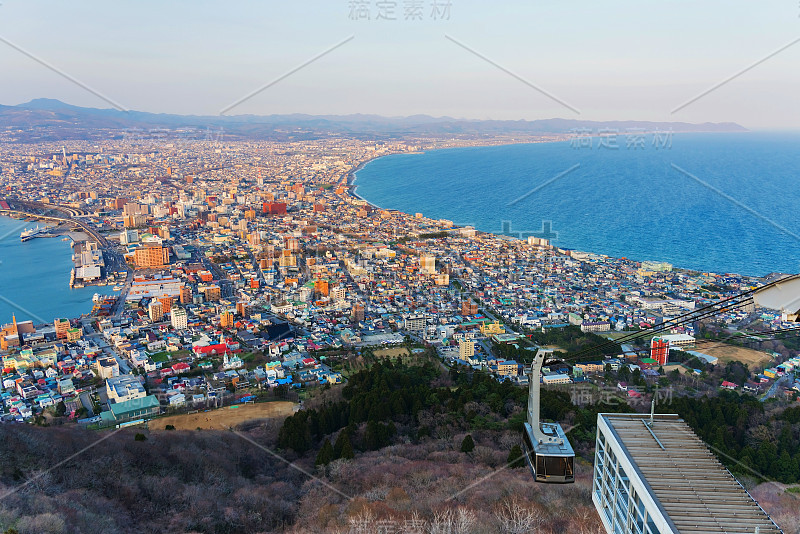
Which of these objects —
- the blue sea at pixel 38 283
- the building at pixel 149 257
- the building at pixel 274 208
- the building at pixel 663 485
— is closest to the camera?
the building at pixel 663 485

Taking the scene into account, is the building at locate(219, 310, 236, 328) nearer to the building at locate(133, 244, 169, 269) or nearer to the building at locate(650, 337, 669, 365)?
the building at locate(133, 244, 169, 269)

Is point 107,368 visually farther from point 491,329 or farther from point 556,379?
point 556,379

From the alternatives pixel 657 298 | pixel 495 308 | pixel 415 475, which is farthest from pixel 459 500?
pixel 657 298

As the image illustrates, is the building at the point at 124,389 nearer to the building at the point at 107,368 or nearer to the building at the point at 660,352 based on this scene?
the building at the point at 107,368

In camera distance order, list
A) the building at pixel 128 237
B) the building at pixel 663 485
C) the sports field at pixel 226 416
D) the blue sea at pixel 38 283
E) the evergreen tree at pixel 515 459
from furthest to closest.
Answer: the building at pixel 128 237 < the blue sea at pixel 38 283 < the sports field at pixel 226 416 < the evergreen tree at pixel 515 459 < the building at pixel 663 485

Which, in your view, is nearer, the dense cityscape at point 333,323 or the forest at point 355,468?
the forest at point 355,468

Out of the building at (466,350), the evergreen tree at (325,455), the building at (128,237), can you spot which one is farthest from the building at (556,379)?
the building at (128,237)

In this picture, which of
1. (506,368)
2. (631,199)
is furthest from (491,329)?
(631,199)

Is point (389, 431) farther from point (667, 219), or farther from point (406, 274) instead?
point (667, 219)
